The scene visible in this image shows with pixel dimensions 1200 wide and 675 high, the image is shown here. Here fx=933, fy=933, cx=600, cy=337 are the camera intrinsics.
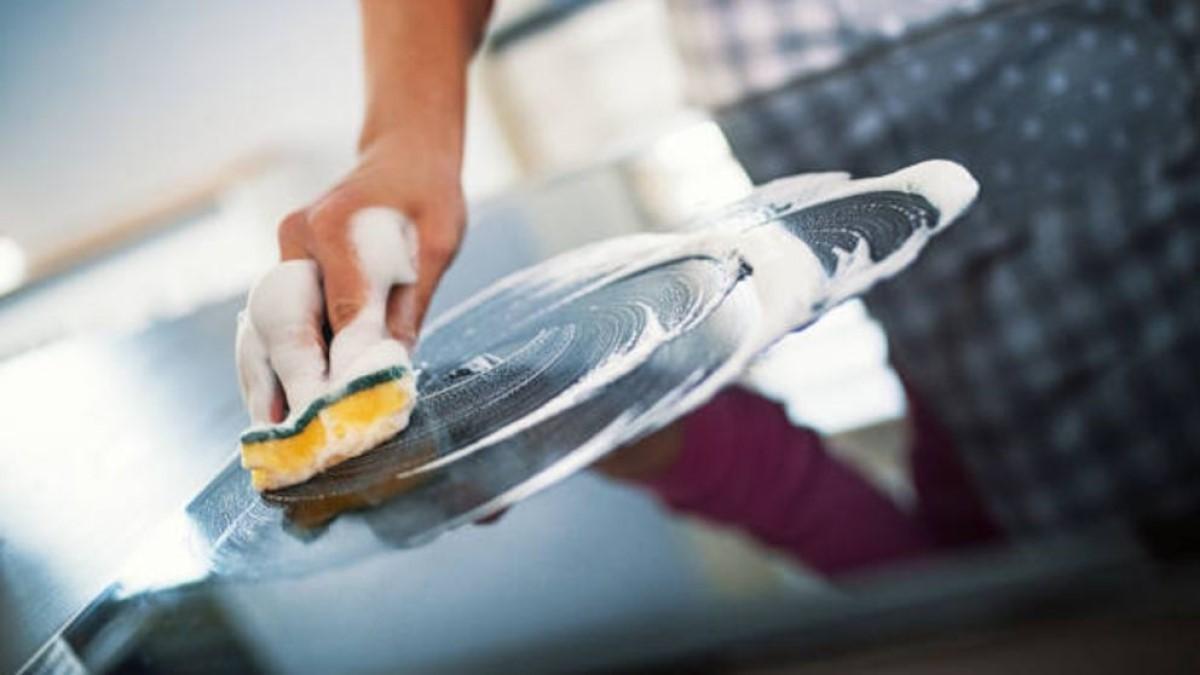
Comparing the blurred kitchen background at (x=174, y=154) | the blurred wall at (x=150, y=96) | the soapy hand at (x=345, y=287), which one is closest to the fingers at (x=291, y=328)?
the soapy hand at (x=345, y=287)

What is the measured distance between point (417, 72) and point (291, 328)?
40 cm

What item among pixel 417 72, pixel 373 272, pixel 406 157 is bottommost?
pixel 373 272

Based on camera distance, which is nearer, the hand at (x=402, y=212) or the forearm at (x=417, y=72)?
the hand at (x=402, y=212)

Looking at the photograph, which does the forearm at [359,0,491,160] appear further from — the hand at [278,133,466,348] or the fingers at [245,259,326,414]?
the fingers at [245,259,326,414]

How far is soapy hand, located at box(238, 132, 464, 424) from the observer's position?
1.39 ft

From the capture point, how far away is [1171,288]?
0.24m

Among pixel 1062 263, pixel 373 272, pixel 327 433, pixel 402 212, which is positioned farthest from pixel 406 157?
pixel 1062 263

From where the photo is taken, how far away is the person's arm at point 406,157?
51cm

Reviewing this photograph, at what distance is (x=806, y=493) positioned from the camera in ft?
0.72

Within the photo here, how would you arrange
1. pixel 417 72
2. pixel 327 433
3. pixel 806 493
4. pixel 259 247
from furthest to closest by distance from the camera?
pixel 259 247
pixel 417 72
pixel 327 433
pixel 806 493

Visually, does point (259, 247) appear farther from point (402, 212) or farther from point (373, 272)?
point (373, 272)

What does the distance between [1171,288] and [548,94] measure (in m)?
1.51

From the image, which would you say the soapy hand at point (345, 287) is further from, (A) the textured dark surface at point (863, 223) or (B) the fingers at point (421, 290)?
(A) the textured dark surface at point (863, 223)

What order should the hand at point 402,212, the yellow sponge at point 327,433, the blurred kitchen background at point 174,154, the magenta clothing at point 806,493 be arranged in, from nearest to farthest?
the magenta clothing at point 806,493, the yellow sponge at point 327,433, the hand at point 402,212, the blurred kitchen background at point 174,154
